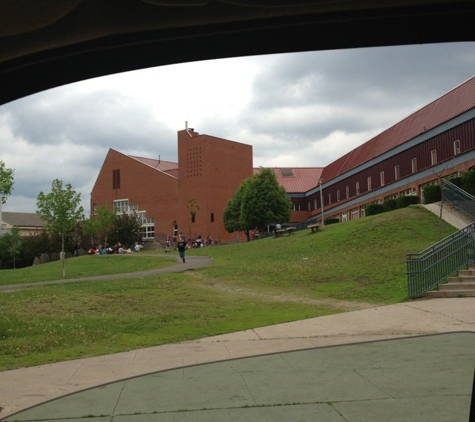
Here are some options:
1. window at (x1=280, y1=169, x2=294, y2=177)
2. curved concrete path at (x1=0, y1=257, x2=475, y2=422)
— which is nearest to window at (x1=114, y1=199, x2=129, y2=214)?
window at (x1=280, y1=169, x2=294, y2=177)

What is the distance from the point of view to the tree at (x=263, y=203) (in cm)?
7019

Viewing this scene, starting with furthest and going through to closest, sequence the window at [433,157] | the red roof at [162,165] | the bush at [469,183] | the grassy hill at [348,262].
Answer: the red roof at [162,165] < the window at [433,157] < the bush at [469,183] < the grassy hill at [348,262]

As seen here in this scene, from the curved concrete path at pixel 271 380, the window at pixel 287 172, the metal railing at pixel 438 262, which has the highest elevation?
the window at pixel 287 172

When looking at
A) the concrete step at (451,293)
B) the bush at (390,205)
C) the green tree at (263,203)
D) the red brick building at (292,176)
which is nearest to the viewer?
the concrete step at (451,293)

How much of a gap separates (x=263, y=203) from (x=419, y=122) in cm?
2229

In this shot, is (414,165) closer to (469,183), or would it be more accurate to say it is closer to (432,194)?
(432,194)

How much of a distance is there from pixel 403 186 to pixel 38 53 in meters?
51.5

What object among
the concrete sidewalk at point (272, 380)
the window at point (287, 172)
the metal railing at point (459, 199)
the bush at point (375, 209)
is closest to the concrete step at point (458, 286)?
the concrete sidewalk at point (272, 380)

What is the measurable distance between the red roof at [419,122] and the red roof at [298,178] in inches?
672

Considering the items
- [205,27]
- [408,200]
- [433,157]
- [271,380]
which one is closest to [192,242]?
[433,157]

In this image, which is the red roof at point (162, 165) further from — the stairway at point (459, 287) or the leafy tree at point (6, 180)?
the stairway at point (459, 287)

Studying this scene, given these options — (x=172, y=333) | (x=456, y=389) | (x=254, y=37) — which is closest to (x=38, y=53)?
(x=254, y=37)

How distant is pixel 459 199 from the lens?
32.6 meters

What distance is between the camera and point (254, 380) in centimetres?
831
